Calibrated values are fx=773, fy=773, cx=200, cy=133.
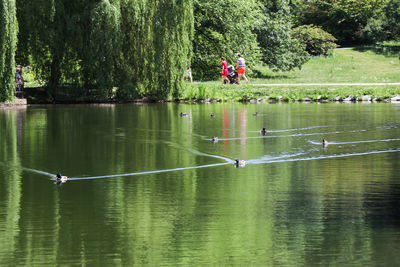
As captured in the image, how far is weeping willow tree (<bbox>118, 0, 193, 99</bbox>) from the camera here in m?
34.4

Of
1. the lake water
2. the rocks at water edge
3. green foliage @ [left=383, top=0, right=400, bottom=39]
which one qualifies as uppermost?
green foliage @ [left=383, top=0, right=400, bottom=39]

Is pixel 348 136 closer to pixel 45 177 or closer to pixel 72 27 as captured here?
pixel 45 177

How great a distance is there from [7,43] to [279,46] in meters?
24.9

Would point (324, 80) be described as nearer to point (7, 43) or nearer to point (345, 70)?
point (345, 70)

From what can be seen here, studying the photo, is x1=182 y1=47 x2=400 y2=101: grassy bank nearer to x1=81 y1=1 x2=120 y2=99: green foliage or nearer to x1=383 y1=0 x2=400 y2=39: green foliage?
x1=383 y1=0 x2=400 y2=39: green foliage

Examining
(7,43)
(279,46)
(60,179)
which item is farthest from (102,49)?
(60,179)

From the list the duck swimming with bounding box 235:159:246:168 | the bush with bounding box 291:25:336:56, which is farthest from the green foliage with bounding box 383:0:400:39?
the duck swimming with bounding box 235:159:246:168

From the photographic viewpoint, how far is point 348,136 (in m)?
20.3

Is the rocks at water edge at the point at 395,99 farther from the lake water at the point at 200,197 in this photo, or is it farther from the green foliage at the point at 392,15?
the green foliage at the point at 392,15

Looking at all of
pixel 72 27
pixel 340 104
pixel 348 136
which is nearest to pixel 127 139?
pixel 348 136

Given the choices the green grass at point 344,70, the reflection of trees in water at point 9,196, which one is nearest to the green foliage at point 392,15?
the green grass at point 344,70

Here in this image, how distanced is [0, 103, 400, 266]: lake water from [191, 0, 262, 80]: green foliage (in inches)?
910

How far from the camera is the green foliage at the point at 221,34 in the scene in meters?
44.9

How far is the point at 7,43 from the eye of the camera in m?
30.2
